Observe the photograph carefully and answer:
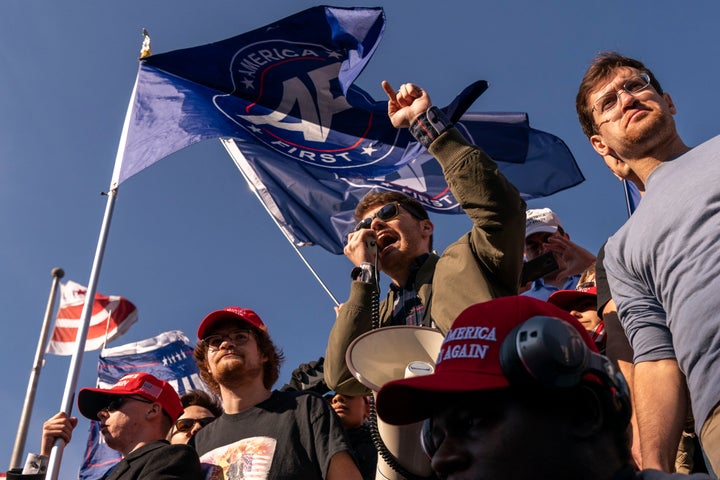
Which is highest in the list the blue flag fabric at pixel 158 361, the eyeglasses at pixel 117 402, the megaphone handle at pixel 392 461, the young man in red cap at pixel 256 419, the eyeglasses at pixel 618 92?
the blue flag fabric at pixel 158 361

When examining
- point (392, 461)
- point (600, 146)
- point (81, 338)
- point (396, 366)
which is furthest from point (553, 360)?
point (81, 338)

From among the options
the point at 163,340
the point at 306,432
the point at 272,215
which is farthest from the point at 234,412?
the point at 163,340

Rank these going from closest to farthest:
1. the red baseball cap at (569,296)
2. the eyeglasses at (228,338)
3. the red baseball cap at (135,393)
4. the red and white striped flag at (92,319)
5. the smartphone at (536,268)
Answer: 1. the smartphone at (536,268)
2. the red baseball cap at (569,296)
3. the eyeglasses at (228,338)
4. the red baseball cap at (135,393)
5. the red and white striped flag at (92,319)

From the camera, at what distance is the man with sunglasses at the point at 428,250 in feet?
10.0

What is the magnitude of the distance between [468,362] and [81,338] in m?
5.30

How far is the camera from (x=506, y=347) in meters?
1.60

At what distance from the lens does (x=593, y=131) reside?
10.8 feet

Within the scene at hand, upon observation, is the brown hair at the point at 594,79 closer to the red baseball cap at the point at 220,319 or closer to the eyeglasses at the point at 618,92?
the eyeglasses at the point at 618,92

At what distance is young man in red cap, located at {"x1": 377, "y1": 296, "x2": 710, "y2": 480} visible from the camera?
153 cm

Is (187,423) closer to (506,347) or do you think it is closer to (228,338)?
(228,338)

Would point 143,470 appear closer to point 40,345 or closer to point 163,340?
point 163,340

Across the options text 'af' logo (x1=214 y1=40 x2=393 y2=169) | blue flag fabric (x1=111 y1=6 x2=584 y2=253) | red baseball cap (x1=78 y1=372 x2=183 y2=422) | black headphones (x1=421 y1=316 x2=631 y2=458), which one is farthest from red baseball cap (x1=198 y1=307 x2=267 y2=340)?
text 'af' logo (x1=214 y1=40 x2=393 y2=169)

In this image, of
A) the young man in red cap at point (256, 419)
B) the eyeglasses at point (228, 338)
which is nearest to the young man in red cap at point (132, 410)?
the young man in red cap at point (256, 419)

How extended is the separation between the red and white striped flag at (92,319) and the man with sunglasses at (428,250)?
9.40 m
